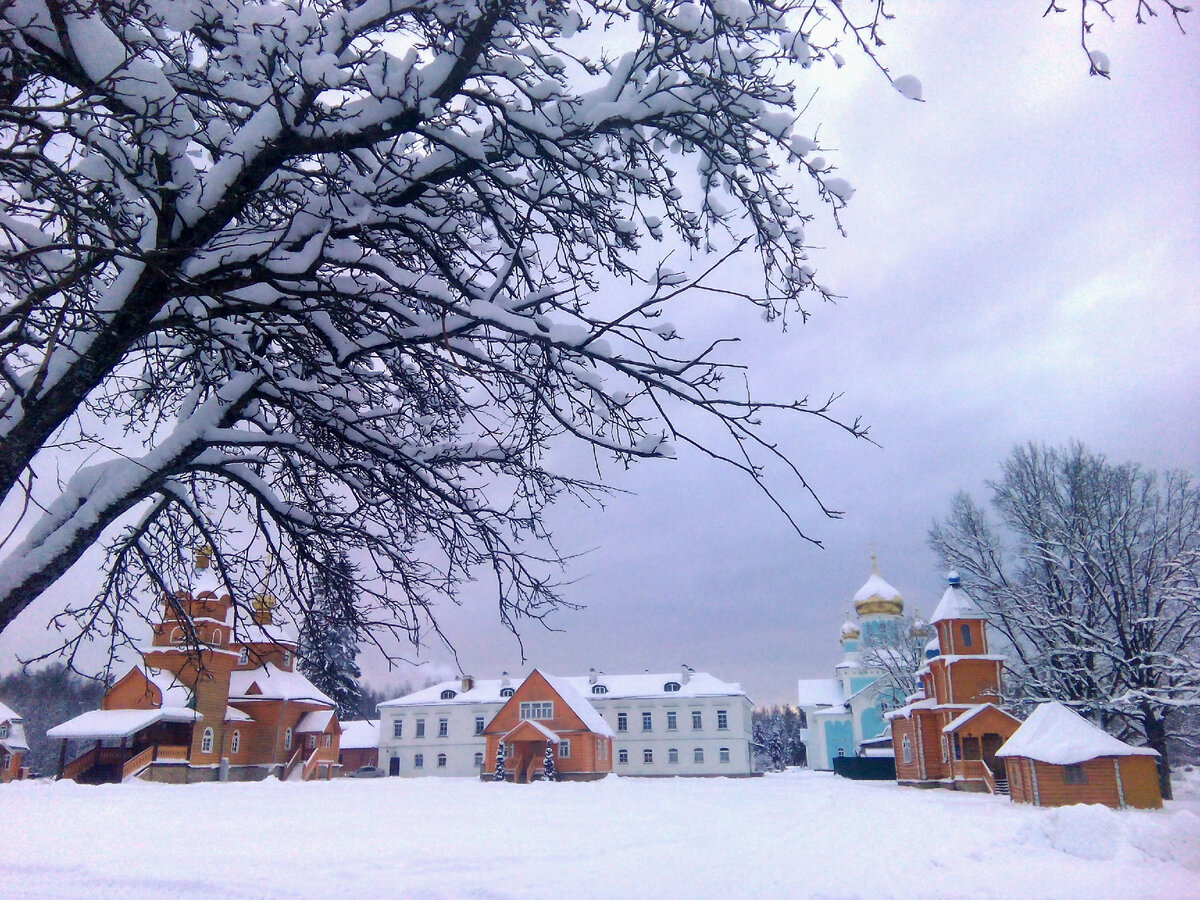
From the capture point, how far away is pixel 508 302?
439 centimetres

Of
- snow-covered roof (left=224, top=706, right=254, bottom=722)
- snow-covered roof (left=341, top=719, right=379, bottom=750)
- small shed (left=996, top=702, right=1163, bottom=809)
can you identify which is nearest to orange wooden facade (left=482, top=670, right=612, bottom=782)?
snow-covered roof (left=224, top=706, right=254, bottom=722)

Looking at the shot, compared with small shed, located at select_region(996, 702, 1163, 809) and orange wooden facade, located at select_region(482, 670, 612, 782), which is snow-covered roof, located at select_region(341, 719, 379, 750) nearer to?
orange wooden facade, located at select_region(482, 670, 612, 782)

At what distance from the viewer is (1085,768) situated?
19609 mm

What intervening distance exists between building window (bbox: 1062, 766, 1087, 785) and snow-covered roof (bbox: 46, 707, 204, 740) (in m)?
31.1

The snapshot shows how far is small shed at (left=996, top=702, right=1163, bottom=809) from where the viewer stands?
1927 centimetres

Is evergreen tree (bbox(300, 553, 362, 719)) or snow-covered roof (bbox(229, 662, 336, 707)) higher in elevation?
evergreen tree (bbox(300, 553, 362, 719))

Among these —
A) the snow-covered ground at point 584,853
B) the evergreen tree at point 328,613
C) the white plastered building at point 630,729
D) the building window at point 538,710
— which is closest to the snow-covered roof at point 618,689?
the white plastered building at point 630,729

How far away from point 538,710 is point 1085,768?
2943cm

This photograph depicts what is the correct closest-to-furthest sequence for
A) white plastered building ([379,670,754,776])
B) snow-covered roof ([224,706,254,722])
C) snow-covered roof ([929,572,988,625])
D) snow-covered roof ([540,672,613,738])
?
snow-covered roof ([929,572,988,625]) < snow-covered roof ([224,706,254,722]) < snow-covered roof ([540,672,613,738]) < white plastered building ([379,670,754,776])

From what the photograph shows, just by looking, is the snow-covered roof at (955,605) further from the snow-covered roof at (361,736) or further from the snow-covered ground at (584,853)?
the snow-covered roof at (361,736)

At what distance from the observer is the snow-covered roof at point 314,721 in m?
41.5

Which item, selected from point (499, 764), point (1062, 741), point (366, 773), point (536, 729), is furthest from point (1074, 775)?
point (366, 773)

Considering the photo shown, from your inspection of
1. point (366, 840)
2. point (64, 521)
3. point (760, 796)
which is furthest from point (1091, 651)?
point (64, 521)

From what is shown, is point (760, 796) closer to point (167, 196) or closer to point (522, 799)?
point (522, 799)
